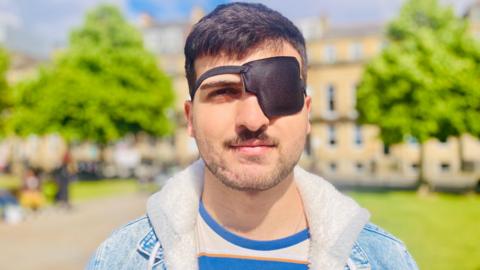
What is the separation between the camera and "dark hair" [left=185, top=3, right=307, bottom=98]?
6.82ft

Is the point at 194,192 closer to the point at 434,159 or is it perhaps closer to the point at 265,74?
the point at 265,74

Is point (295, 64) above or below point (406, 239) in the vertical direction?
above

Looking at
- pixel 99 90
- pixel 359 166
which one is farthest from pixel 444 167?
pixel 99 90

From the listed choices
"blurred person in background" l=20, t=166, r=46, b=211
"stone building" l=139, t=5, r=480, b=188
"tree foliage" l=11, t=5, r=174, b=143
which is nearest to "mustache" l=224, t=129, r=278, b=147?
"blurred person in background" l=20, t=166, r=46, b=211

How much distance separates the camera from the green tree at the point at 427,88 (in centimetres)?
2133

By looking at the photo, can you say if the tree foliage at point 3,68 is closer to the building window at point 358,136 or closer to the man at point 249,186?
the building window at point 358,136

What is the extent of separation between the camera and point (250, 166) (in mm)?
2047

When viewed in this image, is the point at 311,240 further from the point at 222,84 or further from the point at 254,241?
the point at 222,84

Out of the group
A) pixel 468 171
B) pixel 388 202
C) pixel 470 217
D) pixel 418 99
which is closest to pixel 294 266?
A: pixel 470 217

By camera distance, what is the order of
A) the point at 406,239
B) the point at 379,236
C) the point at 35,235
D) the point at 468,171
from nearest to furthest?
the point at 379,236 < the point at 406,239 < the point at 35,235 < the point at 468,171

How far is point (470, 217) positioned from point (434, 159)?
2498 cm

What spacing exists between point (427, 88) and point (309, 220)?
21.2 metres

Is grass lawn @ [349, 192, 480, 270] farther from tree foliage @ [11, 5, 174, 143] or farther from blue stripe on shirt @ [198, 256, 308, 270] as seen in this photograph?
tree foliage @ [11, 5, 174, 143]

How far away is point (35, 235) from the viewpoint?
13.4m
